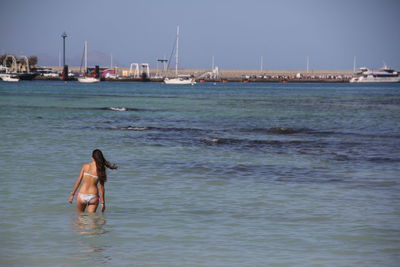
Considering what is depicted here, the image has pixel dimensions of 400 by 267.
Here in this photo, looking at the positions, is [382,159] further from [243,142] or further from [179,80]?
[179,80]

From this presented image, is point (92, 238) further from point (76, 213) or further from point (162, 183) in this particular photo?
point (162, 183)

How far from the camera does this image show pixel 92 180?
12.5m

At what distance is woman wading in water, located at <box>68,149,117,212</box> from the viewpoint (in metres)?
12.3

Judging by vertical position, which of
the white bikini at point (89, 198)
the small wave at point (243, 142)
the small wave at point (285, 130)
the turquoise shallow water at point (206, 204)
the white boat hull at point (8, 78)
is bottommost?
the turquoise shallow water at point (206, 204)

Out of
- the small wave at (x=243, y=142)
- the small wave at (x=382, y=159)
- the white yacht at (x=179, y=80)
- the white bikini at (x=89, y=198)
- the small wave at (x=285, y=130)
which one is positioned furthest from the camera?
the white yacht at (x=179, y=80)

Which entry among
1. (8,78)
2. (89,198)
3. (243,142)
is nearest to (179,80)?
(8,78)

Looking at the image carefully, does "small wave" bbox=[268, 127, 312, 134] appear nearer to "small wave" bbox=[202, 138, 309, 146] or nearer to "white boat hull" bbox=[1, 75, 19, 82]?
"small wave" bbox=[202, 138, 309, 146]

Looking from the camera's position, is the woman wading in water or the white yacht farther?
the white yacht

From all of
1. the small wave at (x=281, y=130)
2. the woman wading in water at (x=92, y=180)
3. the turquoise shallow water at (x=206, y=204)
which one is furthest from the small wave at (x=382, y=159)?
the woman wading in water at (x=92, y=180)

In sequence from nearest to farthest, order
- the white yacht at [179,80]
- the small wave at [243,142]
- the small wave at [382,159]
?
the small wave at [382,159], the small wave at [243,142], the white yacht at [179,80]

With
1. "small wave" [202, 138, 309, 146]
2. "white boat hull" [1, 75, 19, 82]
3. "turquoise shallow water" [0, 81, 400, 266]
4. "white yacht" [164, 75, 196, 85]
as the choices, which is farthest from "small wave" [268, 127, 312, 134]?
"white boat hull" [1, 75, 19, 82]

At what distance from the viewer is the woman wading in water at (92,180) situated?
40.3ft

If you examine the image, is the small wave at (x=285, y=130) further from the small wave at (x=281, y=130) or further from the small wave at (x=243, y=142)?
the small wave at (x=243, y=142)

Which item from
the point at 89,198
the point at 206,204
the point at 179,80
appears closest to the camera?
the point at 89,198
